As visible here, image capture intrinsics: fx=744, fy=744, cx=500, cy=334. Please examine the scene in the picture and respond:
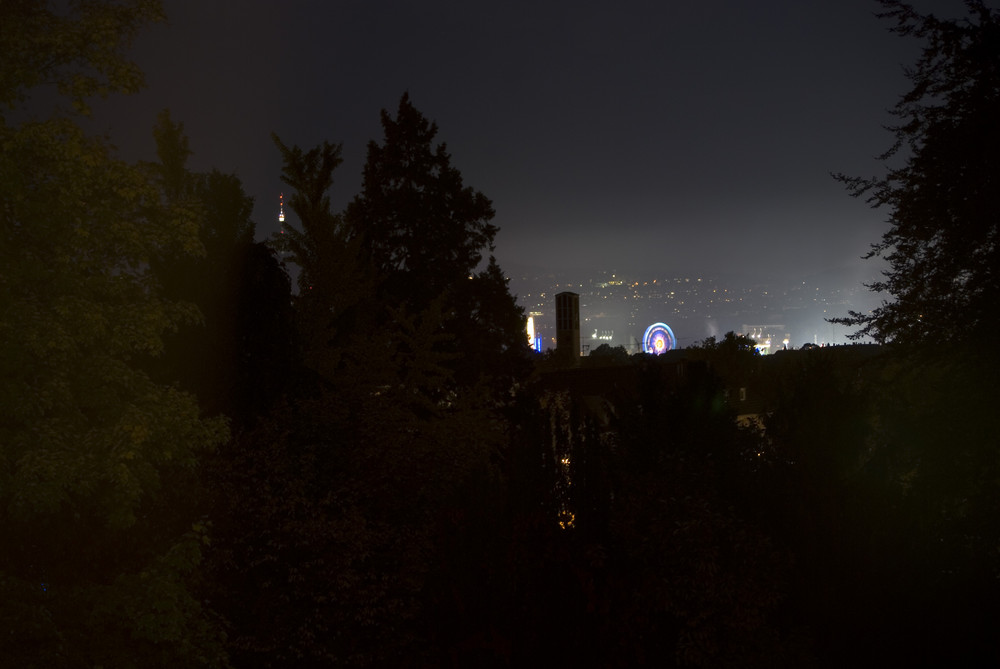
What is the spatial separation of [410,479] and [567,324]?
189 feet

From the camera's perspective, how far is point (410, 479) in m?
13.8

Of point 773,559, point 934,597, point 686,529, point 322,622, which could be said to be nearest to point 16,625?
point 322,622

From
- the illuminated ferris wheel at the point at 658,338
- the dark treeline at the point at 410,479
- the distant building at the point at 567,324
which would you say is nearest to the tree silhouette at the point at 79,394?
the dark treeline at the point at 410,479

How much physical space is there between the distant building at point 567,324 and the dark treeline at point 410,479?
51061 millimetres

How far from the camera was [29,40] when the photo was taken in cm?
838

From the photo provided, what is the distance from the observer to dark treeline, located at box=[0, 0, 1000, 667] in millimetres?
8461

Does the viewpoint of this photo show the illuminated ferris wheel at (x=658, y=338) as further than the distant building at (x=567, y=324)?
Yes

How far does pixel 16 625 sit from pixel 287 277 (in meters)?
9.84

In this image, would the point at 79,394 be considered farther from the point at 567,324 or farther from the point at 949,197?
the point at 567,324

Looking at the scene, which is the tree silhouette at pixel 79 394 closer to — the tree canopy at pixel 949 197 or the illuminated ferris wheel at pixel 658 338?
the tree canopy at pixel 949 197

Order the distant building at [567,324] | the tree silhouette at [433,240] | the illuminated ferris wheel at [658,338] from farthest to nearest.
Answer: the illuminated ferris wheel at [658,338], the distant building at [567,324], the tree silhouette at [433,240]

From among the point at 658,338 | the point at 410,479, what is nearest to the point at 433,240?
Result: the point at 410,479

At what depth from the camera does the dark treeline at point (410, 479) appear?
846cm

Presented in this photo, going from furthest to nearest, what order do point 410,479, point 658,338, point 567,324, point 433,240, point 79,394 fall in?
point 658,338
point 567,324
point 433,240
point 410,479
point 79,394
